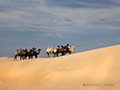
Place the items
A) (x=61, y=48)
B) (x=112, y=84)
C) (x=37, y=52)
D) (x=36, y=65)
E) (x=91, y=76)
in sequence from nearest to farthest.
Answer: (x=112, y=84), (x=91, y=76), (x=36, y=65), (x=61, y=48), (x=37, y=52)

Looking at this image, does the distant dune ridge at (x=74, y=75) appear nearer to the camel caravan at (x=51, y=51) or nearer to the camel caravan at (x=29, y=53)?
the camel caravan at (x=51, y=51)

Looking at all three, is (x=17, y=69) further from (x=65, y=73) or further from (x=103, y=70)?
(x=103, y=70)

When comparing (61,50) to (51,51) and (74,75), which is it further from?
(74,75)

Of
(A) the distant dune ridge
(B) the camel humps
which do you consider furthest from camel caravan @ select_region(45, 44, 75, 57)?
(A) the distant dune ridge

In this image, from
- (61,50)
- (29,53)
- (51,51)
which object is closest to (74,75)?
(61,50)

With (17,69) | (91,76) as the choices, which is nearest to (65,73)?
(91,76)

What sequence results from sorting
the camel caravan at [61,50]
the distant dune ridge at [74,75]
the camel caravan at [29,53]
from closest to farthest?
the distant dune ridge at [74,75] → the camel caravan at [61,50] → the camel caravan at [29,53]

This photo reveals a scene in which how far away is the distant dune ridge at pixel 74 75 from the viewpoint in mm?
8945

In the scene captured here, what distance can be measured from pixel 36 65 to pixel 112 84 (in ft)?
31.0

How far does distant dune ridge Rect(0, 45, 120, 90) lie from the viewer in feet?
29.3

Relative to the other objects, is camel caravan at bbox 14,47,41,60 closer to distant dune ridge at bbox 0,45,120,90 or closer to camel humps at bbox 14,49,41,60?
camel humps at bbox 14,49,41,60

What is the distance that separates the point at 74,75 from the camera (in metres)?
10.8

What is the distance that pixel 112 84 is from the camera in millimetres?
8125

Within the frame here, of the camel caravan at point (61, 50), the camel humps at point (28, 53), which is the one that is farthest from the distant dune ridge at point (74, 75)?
the camel humps at point (28, 53)
